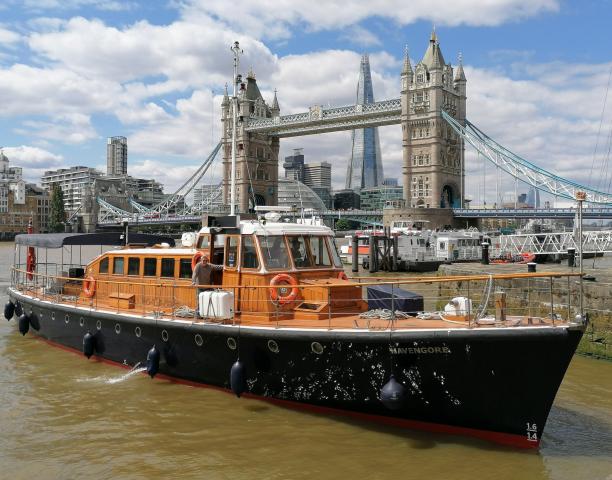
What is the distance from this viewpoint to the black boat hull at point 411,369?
288 inches

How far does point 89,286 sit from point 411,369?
316 inches

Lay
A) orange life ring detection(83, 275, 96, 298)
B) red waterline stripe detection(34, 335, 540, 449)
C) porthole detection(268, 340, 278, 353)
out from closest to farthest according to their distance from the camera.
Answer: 1. red waterline stripe detection(34, 335, 540, 449)
2. porthole detection(268, 340, 278, 353)
3. orange life ring detection(83, 275, 96, 298)

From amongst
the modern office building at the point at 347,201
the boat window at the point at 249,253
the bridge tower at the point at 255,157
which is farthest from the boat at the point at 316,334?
the modern office building at the point at 347,201

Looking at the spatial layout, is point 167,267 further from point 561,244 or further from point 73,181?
point 73,181

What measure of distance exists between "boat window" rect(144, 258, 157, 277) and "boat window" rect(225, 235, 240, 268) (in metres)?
2.14

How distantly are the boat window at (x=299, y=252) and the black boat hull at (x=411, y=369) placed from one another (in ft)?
5.40

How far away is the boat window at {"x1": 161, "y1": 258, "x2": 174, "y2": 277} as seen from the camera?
11.2 metres

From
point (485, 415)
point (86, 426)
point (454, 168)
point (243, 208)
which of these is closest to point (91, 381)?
point (86, 426)

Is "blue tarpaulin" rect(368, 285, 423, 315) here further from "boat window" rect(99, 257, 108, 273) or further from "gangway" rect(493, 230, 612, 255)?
"gangway" rect(493, 230, 612, 255)

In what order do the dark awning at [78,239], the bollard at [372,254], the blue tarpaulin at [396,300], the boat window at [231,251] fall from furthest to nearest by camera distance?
1. the bollard at [372,254]
2. the dark awning at [78,239]
3. the boat window at [231,251]
4. the blue tarpaulin at [396,300]

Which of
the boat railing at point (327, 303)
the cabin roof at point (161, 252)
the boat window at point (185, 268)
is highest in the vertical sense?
the cabin roof at point (161, 252)

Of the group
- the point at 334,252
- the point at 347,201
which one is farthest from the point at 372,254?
the point at 347,201

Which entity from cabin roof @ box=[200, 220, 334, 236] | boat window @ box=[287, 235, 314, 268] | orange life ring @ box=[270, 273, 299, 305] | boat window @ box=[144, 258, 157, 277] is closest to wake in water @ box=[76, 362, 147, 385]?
boat window @ box=[144, 258, 157, 277]

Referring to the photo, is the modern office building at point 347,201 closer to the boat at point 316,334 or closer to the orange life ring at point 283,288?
the boat at point 316,334
